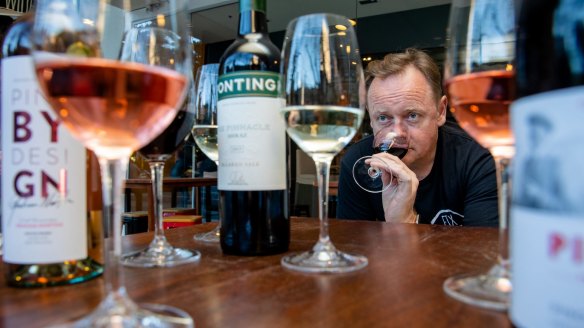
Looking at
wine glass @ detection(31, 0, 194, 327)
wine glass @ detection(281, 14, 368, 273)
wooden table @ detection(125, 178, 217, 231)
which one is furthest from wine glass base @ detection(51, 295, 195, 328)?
wooden table @ detection(125, 178, 217, 231)

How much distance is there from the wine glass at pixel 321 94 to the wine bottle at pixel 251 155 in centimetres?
4

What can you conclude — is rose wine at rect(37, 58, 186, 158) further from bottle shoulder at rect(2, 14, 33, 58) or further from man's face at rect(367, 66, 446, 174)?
man's face at rect(367, 66, 446, 174)

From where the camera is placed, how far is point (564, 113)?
0.24 metres

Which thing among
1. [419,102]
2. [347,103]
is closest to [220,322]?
[347,103]

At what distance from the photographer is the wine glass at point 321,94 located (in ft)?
1.88

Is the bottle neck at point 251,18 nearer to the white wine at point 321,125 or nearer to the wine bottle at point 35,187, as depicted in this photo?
the white wine at point 321,125

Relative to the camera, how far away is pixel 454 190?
1.49 metres

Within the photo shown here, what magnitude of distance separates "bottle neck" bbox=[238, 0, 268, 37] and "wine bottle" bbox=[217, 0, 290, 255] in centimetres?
4

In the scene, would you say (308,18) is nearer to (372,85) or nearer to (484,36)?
(484,36)

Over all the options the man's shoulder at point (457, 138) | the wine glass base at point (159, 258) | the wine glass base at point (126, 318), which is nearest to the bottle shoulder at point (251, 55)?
the wine glass base at point (159, 258)

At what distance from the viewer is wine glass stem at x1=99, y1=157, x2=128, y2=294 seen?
1.13 feet

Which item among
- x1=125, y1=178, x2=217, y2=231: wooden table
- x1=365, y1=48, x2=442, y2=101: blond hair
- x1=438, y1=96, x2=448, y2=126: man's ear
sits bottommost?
x1=125, y1=178, x2=217, y2=231: wooden table

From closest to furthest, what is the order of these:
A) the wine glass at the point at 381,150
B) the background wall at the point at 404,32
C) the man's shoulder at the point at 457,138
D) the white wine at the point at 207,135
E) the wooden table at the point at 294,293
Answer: the wooden table at the point at 294,293
the white wine at the point at 207,135
the wine glass at the point at 381,150
the man's shoulder at the point at 457,138
the background wall at the point at 404,32

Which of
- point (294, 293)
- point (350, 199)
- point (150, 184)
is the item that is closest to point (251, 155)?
point (294, 293)
